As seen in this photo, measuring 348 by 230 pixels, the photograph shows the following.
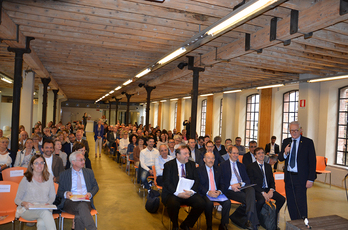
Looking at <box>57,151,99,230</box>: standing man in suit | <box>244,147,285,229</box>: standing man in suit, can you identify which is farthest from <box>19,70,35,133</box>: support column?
<box>244,147,285,229</box>: standing man in suit

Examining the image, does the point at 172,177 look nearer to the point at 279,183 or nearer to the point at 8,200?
the point at 279,183

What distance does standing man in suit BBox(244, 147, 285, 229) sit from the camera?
4.69m

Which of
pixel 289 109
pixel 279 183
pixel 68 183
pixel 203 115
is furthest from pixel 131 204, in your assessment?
pixel 203 115

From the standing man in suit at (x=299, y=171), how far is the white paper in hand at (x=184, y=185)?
1.55m

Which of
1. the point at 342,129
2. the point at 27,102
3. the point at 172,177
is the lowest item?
the point at 172,177

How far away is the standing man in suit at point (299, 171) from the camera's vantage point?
4164 mm

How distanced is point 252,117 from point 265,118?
1654 mm

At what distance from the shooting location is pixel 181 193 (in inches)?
168

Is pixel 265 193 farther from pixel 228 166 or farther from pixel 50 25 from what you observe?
pixel 50 25

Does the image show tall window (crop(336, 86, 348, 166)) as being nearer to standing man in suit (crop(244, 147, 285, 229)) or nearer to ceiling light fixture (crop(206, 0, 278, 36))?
standing man in suit (crop(244, 147, 285, 229))

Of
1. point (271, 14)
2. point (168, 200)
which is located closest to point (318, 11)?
point (271, 14)

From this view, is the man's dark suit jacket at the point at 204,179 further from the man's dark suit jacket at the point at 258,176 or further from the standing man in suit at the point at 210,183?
the man's dark suit jacket at the point at 258,176

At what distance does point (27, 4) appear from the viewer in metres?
4.52

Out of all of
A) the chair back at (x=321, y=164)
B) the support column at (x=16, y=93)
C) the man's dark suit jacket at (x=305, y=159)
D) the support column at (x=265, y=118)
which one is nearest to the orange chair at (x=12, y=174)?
the support column at (x=16, y=93)
